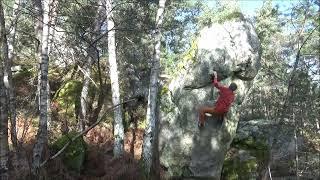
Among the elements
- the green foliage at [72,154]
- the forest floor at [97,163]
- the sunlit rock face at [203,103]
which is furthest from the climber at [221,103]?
the green foliage at [72,154]

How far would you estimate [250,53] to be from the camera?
1088 centimetres

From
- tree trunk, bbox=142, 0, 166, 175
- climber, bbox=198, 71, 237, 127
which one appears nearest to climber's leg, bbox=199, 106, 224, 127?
climber, bbox=198, 71, 237, 127

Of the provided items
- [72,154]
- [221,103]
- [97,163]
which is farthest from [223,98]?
[97,163]

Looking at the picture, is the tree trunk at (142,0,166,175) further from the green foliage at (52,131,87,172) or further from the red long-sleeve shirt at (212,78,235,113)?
the red long-sleeve shirt at (212,78,235,113)

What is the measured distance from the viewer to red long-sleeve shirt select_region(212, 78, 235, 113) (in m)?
9.46

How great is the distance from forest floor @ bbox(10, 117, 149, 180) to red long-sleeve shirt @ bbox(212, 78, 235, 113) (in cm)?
344

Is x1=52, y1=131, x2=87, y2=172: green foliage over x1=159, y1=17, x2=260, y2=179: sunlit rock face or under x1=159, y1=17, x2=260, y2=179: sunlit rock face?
under

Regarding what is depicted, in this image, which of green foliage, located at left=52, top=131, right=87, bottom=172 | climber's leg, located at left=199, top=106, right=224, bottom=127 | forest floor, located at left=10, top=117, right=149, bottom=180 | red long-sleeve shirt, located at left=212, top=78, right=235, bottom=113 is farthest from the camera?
green foliage, located at left=52, top=131, right=87, bottom=172

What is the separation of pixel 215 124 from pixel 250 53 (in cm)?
219

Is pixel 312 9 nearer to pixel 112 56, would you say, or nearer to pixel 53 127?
pixel 112 56

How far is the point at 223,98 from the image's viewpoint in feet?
31.5

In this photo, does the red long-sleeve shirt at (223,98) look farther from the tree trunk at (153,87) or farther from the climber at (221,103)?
the tree trunk at (153,87)

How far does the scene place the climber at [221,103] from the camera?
31.1 feet

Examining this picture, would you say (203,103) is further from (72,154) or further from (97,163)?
(97,163)
